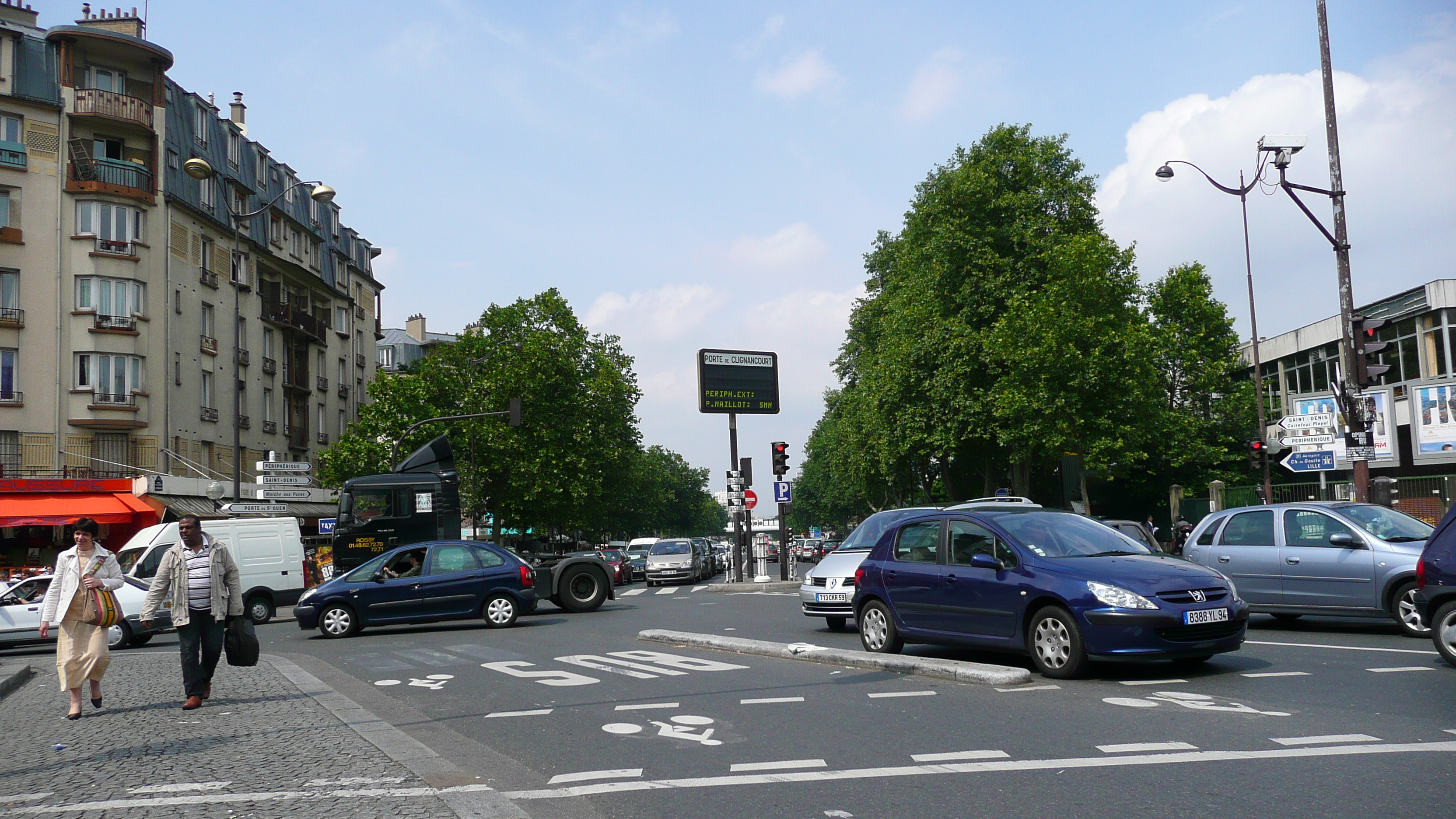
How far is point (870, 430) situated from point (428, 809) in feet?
131

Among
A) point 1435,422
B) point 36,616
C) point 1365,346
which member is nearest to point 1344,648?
point 1365,346

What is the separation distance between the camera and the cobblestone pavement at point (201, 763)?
6.09 m

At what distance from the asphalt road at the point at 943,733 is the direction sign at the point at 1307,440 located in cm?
940

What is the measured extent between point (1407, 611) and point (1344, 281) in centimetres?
887

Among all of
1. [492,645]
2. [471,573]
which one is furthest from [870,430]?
[492,645]

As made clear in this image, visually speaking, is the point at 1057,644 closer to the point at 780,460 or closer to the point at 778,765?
the point at 778,765

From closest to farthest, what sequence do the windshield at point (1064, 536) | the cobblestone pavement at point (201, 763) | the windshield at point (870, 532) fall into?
the cobblestone pavement at point (201, 763) → the windshield at point (1064, 536) → the windshield at point (870, 532)

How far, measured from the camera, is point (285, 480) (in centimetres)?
2909

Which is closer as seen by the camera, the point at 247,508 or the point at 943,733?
the point at 943,733

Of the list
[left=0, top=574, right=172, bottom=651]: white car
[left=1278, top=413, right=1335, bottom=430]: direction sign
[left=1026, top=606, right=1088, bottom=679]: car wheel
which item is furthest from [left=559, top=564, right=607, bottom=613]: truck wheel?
[left=1026, top=606, right=1088, bottom=679]: car wheel

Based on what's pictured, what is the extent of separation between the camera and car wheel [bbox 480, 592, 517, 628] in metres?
19.7

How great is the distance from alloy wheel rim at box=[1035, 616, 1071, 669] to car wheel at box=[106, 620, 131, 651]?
55.3ft

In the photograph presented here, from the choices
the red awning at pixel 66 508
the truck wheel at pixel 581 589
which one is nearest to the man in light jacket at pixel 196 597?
the truck wheel at pixel 581 589

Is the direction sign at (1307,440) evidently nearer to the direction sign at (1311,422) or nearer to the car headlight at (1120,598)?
the direction sign at (1311,422)
